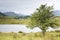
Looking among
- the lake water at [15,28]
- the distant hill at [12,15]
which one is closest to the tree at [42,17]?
the lake water at [15,28]

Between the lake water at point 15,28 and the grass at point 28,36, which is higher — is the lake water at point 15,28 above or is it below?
above

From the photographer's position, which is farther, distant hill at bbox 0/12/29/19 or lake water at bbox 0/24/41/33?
distant hill at bbox 0/12/29/19

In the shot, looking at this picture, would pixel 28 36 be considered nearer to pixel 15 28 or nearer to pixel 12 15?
pixel 15 28

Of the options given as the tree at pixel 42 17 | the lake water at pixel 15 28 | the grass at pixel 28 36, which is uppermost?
the tree at pixel 42 17

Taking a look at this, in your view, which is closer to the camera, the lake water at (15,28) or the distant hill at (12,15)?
the lake water at (15,28)

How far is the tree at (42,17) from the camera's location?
18.5 ft

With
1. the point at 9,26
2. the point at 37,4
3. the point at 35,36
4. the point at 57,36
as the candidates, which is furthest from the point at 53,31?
the point at 9,26

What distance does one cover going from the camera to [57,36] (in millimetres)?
5777

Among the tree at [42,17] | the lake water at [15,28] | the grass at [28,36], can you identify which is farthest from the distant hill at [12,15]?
the grass at [28,36]

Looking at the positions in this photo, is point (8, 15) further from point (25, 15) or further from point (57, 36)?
point (57, 36)

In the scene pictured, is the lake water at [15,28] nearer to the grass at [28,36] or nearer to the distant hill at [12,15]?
the grass at [28,36]

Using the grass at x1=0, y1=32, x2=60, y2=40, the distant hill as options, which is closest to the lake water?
the grass at x1=0, y1=32, x2=60, y2=40

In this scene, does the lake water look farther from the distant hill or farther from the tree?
the distant hill

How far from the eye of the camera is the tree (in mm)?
5648
